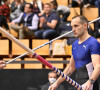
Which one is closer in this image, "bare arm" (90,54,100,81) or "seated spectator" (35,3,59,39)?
"bare arm" (90,54,100,81)

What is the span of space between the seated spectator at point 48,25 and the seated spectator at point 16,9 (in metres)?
1.45

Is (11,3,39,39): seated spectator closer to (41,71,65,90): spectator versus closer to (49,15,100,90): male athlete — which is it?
(41,71,65,90): spectator

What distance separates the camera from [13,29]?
1045 cm

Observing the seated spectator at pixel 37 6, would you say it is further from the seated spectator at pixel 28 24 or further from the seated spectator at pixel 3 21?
the seated spectator at pixel 3 21

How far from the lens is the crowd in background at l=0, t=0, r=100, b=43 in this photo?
9.70 meters

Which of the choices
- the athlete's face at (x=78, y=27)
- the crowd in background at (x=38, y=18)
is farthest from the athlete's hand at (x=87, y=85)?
the crowd in background at (x=38, y=18)

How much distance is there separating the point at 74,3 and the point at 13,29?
7.68ft

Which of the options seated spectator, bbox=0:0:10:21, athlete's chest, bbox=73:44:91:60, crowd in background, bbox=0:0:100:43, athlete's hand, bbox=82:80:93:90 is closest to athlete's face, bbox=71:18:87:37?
athlete's chest, bbox=73:44:91:60

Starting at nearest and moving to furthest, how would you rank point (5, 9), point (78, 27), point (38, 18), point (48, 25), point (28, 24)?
point (78, 27) < point (48, 25) < point (38, 18) < point (28, 24) < point (5, 9)

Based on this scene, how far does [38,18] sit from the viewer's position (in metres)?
10.0

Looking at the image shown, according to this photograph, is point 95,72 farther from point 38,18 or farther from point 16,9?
point 16,9

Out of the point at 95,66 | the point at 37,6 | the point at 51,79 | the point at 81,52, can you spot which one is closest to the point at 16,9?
the point at 37,6

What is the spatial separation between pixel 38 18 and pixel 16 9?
1.58 m

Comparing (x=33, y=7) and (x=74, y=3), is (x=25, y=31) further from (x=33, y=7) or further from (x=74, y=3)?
(x=74, y=3)
